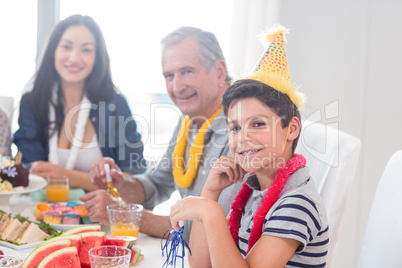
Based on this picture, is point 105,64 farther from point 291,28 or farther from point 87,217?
point 87,217

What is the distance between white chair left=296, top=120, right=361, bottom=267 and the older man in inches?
18.6

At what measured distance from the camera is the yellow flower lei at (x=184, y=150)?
1.91 m

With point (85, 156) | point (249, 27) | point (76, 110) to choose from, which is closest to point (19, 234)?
point (85, 156)

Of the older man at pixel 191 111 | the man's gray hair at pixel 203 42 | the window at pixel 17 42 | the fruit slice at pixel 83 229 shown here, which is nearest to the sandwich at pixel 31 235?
the fruit slice at pixel 83 229

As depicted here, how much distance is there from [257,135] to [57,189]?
1.02 meters

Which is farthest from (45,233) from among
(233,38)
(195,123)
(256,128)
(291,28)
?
(291,28)

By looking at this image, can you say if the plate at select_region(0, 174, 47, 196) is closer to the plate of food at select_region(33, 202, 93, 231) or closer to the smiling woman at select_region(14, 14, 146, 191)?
the plate of food at select_region(33, 202, 93, 231)

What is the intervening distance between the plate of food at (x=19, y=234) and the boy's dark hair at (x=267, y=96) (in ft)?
2.04

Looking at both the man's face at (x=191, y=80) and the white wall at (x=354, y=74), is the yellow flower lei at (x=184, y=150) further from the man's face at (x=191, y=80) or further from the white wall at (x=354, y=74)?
the white wall at (x=354, y=74)

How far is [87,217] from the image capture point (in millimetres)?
1593

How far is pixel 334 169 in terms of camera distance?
1344 mm

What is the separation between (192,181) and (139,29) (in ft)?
5.50

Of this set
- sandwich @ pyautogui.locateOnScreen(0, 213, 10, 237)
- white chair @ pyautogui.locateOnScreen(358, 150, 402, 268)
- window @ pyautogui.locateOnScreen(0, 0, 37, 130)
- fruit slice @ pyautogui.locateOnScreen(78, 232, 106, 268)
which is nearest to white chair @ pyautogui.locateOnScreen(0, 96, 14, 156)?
window @ pyautogui.locateOnScreen(0, 0, 37, 130)

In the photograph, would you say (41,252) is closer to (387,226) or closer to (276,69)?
(276,69)
